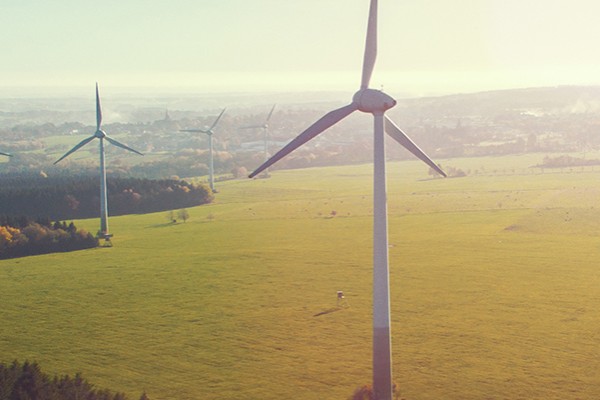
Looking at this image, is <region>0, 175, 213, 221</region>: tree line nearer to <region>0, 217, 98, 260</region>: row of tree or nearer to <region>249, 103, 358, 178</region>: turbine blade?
<region>0, 217, 98, 260</region>: row of tree

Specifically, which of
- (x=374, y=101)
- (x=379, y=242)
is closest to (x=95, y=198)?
(x=379, y=242)

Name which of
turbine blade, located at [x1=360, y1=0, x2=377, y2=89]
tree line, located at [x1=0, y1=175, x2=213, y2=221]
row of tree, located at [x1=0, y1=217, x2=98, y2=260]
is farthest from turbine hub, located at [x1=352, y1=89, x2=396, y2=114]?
tree line, located at [x1=0, y1=175, x2=213, y2=221]

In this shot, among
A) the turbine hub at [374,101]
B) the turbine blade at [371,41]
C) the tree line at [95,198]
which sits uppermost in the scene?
the turbine blade at [371,41]

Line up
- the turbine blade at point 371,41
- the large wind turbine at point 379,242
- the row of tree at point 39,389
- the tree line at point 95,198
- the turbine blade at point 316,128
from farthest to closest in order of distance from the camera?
the tree line at point 95,198
the turbine blade at point 316,128
the turbine blade at point 371,41
the large wind turbine at point 379,242
the row of tree at point 39,389

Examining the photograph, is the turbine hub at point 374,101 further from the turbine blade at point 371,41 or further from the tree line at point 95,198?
the tree line at point 95,198

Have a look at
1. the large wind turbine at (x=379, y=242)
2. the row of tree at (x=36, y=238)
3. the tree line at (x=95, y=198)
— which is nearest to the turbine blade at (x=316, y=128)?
the large wind turbine at (x=379, y=242)

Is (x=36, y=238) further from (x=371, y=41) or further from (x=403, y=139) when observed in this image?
(x=371, y=41)
